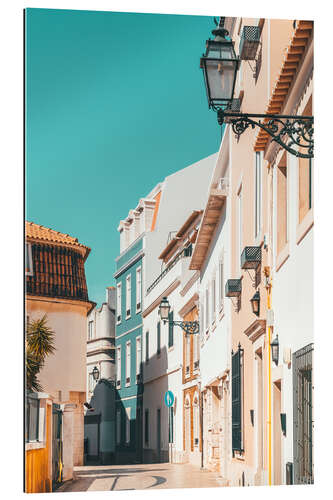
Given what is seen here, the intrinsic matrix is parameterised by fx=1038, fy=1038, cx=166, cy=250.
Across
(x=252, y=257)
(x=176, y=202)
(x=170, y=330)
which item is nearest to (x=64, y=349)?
(x=252, y=257)

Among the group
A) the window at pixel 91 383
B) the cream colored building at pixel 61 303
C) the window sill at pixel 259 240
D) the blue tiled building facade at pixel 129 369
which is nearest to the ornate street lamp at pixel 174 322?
the blue tiled building facade at pixel 129 369

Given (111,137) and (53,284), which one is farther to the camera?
(53,284)

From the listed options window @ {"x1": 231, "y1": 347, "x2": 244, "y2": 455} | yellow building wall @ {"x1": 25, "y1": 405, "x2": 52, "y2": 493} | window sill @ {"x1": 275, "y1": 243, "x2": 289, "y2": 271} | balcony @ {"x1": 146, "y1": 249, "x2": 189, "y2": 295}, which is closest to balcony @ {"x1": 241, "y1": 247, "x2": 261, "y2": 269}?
window sill @ {"x1": 275, "y1": 243, "x2": 289, "y2": 271}

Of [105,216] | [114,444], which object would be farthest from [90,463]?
[105,216]

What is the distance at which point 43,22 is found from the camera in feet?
30.1

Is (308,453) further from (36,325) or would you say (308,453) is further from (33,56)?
(33,56)

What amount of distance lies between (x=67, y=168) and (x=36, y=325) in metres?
1.49

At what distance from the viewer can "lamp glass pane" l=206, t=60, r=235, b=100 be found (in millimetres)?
7582

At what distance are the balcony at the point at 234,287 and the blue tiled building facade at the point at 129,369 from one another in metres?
1.15

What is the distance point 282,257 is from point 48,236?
2306 millimetres

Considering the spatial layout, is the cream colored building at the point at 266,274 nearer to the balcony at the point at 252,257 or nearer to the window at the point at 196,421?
the balcony at the point at 252,257

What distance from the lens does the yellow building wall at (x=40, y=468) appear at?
9.48m

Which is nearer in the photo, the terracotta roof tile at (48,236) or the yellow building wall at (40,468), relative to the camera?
the terracotta roof tile at (48,236)

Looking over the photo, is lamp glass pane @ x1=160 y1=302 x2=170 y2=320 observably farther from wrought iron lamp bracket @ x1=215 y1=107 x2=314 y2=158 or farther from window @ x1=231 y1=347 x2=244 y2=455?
wrought iron lamp bracket @ x1=215 y1=107 x2=314 y2=158
